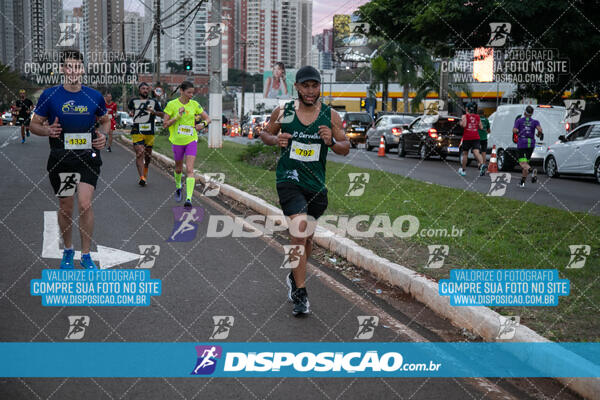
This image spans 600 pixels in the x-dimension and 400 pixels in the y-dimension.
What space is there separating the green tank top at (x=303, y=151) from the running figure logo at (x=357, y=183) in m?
6.20

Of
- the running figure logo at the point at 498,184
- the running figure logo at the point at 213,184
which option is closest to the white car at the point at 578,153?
the running figure logo at the point at 498,184

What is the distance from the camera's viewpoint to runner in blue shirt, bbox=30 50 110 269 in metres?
6.08

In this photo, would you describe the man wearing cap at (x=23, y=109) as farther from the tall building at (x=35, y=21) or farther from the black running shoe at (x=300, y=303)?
the black running shoe at (x=300, y=303)

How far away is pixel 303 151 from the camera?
18.2 feet

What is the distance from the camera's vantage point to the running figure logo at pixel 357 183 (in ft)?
40.0

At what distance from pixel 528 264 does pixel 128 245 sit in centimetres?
441

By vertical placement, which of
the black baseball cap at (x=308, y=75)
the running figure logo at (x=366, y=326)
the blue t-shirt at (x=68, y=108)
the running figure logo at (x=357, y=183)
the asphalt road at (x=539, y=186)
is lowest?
the asphalt road at (x=539, y=186)

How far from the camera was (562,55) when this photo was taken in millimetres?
19453

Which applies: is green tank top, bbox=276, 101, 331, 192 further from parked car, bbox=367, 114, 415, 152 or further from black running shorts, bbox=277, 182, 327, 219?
parked car, bbox=367, 114, 415, 152

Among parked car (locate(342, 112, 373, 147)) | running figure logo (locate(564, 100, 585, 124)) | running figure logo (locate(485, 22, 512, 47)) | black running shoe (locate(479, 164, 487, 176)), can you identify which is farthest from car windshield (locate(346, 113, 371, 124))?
black running shoe (locate(479, 164, 487, 176))

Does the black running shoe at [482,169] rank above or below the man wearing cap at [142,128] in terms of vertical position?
below

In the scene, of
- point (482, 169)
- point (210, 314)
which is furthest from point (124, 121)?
point (210, 314)

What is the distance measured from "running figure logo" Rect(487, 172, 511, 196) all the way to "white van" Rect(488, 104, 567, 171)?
9.71 feet

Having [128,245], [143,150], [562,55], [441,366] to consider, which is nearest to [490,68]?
[562,55]
